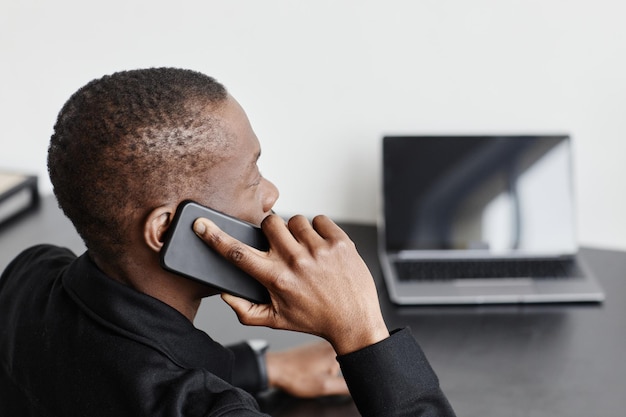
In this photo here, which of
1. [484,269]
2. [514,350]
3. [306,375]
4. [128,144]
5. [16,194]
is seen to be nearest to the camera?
[128,144]

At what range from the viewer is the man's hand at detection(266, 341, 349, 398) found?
4.30 feet

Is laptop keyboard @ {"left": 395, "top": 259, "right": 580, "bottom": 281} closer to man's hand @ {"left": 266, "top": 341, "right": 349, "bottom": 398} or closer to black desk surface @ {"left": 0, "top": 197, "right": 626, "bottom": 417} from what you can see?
Answer: black desk surface @ {"left": 0, "top": 197, "right": 626, "bottom": 417}

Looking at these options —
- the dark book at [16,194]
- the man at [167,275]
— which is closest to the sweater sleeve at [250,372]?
the man at [167,275]

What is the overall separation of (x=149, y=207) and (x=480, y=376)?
64 cm

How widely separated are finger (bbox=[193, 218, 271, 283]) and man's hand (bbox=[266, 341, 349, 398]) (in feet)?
1.34

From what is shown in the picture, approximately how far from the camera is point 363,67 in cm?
181

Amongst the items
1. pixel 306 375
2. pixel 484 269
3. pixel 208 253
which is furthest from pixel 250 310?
pixel 484 269

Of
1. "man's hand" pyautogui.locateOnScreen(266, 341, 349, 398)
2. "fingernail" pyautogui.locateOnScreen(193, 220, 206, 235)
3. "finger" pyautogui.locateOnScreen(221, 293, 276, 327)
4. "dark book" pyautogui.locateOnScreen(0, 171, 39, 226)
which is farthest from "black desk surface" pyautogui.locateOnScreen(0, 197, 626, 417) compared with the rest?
"fingernail" pyautogui.locateOnScreen(193, 220, 206, 235)

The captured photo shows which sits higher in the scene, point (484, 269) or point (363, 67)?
point (363, 67)

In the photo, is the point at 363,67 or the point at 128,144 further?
the point at 363,67

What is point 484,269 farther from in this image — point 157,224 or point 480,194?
point 157,224

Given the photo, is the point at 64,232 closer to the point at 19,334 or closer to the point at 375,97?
the point at 375,97

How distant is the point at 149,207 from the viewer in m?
0.92

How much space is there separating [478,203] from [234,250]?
89 cm
